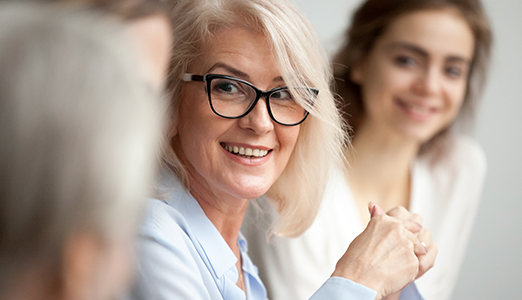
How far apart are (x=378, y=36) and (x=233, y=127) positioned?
1.11 metres

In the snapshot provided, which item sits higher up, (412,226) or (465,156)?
(465,156)

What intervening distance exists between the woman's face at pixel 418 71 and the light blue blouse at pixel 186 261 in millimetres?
1036

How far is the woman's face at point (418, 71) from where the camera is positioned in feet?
5.72

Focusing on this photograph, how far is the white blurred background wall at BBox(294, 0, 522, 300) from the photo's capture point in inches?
97.7

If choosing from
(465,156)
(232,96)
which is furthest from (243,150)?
(465,156)

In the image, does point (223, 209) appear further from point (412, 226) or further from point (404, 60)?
point (404, 60)

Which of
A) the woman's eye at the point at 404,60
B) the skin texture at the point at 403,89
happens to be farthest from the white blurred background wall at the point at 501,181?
the woman's eye at the point at 404,60

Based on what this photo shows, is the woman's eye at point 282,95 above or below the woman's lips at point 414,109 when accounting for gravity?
below

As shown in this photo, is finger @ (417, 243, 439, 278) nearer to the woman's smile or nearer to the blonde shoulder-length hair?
the blonde shoulder-length hair

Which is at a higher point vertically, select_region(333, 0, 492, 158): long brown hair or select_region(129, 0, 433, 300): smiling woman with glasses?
select_region(333, 0, 492, 158): long brown hair

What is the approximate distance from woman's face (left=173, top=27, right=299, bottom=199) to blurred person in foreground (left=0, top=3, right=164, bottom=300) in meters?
0.56

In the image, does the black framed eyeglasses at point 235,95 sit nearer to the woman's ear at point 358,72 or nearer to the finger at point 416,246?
the finger at point 416,246

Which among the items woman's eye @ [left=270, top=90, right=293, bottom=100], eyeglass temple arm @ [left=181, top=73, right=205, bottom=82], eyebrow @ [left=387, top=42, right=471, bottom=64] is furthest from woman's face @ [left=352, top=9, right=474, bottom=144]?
eyeglass temple arm @ [left=181, top=73, right=205, bottom=82]

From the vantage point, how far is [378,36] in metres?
1.87
